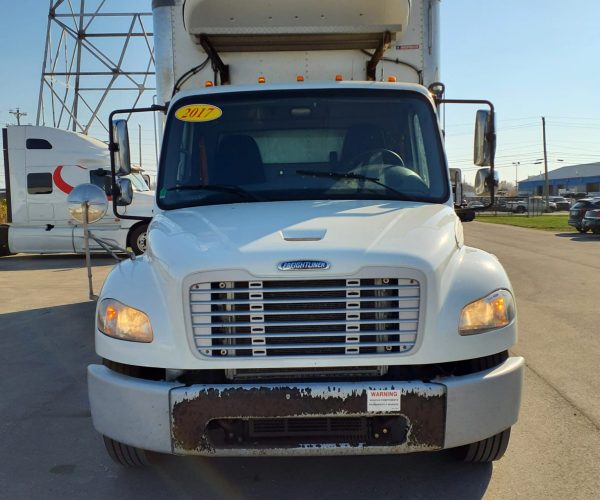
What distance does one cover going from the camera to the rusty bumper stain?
9.46 feet

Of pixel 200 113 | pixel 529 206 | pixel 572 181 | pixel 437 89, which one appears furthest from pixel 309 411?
pixel 572 181

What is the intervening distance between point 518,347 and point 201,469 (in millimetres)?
4163

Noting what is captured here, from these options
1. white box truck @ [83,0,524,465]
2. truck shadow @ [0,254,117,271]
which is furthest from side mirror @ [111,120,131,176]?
truck shadow @ [0,254,117,271]

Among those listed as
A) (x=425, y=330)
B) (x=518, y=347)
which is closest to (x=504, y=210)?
(x=518, y=347)

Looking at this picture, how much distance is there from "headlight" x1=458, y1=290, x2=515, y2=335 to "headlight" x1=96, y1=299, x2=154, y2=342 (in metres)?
1.61

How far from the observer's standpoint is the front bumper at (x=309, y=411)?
2.89 m

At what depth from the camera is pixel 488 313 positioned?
3.10 metres

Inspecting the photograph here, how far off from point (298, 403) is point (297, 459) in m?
1.03

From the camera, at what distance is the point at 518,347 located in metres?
6.51

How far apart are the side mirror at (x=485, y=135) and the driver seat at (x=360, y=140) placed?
937mm

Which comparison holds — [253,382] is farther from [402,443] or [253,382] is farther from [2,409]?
[2,409]

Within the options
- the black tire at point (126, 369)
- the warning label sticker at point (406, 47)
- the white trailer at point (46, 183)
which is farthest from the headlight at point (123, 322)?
the white trailer at point (46, 183)

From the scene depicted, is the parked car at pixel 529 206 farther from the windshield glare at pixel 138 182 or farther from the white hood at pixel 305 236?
the white hood at pixel 305 236

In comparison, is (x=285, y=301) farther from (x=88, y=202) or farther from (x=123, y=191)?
(x=88, y=202)
